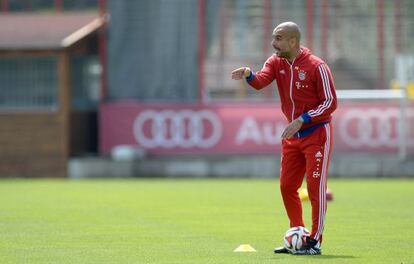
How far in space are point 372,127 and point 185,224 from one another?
16.2m

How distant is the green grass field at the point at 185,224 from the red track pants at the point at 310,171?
424 millimetres

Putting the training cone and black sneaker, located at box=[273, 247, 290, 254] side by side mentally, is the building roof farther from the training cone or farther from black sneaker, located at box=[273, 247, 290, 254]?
black sneaker, located at box=[273, 247, 290, 254]

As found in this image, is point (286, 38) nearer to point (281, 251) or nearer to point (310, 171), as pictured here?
point (310, 171)

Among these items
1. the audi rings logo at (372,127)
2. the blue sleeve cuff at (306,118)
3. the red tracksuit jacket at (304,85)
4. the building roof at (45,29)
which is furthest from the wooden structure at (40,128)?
the blue sleeve cuff at (306,118)

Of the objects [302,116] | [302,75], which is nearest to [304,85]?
[302,75]

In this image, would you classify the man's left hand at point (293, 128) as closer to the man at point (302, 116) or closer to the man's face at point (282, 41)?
the man at point (302, 116)

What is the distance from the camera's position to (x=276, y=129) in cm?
3117

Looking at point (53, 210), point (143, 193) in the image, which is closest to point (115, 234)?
point (53, 210)

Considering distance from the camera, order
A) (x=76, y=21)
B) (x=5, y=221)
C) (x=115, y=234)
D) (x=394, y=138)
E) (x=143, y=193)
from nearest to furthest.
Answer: (x=115, y=234)
(x=5, y=221)
(x=143, y=193)
(x=394, y=138)
(x=76, y=21)

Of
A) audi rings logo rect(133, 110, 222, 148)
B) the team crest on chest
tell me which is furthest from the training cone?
audi rings logo rect(133, 110, 222, 148)

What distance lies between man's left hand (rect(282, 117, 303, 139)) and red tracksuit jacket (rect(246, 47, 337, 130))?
7 cm

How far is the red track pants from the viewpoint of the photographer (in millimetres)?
11891

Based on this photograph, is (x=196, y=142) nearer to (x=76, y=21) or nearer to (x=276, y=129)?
(x=276, y=129)

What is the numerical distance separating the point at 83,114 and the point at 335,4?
7.66 m
